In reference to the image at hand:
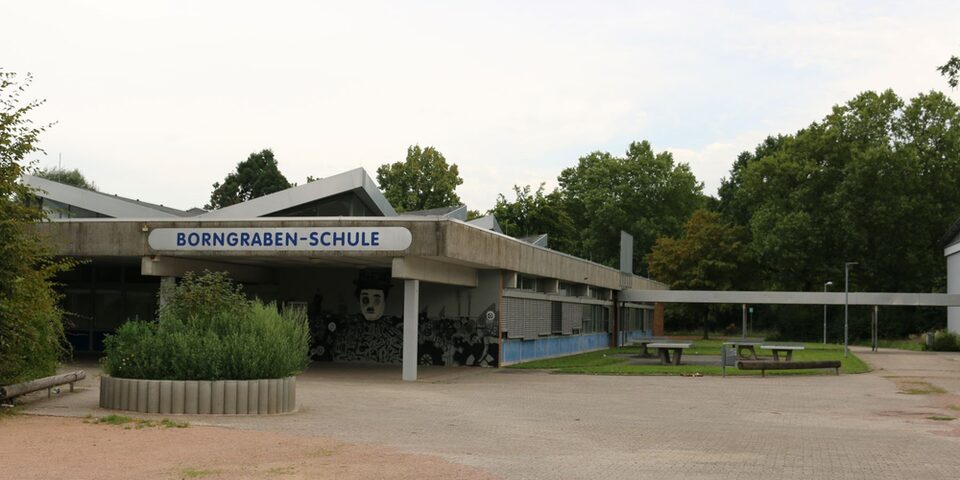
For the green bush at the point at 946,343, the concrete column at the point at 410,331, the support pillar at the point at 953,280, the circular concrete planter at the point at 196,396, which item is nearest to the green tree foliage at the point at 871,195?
the support pillar at the point at 953,280

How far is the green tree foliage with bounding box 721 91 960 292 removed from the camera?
6328 centimetres

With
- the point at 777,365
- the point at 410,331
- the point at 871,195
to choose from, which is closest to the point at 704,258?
the point at 871,195

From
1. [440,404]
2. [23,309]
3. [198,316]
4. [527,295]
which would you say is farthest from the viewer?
[527,295]

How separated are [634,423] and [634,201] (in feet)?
225

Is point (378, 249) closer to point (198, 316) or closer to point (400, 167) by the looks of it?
point (198, 316)

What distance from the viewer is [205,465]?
10.5 m

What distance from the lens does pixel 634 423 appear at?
15656 millimetres

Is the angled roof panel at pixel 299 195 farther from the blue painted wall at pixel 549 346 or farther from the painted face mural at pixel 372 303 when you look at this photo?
the blue painted wall at pixel 549 346

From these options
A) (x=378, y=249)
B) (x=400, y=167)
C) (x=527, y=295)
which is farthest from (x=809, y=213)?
(x=378, y=249)

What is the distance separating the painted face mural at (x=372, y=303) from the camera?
30.3 meters

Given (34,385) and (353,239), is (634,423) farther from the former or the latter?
(353,239)

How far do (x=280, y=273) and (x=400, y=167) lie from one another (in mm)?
33528

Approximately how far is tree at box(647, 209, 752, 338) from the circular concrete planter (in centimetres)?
5450

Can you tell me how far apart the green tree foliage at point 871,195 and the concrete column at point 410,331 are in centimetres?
4513
